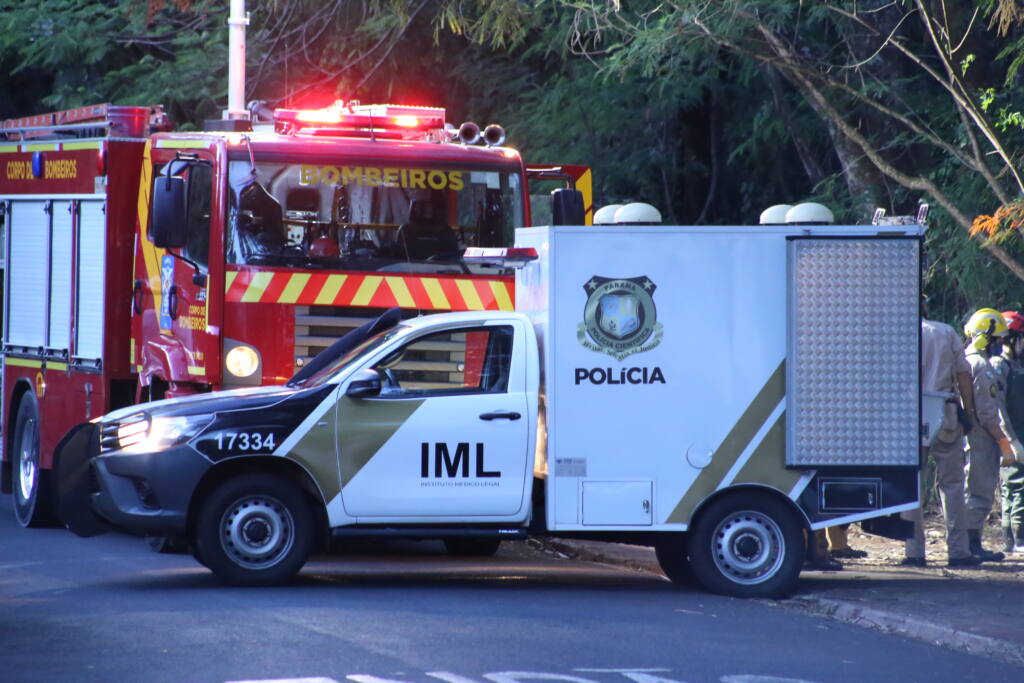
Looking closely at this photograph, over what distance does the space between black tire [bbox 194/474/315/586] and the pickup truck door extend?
36cm

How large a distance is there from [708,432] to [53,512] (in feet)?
21.6

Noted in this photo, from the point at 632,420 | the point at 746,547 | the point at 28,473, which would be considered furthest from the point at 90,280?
the point at 746,547

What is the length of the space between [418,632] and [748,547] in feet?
8.40

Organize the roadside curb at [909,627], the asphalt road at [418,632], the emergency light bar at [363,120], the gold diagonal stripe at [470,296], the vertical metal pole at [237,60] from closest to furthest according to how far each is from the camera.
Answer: the asphalt road at [418,632]
the roadside curb at [909,627]
the gold diagonal stripe at [470,296]
the emergency light bar at [363,120]
the vertical metal pole at [237,60]

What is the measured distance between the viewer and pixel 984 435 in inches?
457

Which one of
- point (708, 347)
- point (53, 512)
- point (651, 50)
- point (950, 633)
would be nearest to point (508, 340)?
point (708, 347)

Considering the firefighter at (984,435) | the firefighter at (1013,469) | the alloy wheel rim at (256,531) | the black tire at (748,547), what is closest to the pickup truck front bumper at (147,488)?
the alloy wheel rim at (256,531)

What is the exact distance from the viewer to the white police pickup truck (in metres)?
9.73

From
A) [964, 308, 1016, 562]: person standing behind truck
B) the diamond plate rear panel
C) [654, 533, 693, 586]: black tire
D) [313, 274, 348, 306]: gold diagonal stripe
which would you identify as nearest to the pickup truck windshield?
[313, 274, 348, 306]: gold diagonal stripe

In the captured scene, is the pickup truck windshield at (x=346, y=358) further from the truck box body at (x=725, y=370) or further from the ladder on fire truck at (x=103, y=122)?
the ladder on fire truck at (x=103, y=122)

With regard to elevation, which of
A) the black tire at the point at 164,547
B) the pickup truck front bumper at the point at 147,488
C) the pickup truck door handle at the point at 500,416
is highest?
the pickup truck door handle at the point at 500,416

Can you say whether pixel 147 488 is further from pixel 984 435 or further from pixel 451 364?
pixel 984 435

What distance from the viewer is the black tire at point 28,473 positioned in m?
13.8

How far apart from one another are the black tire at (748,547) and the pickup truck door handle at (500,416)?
1322mm
